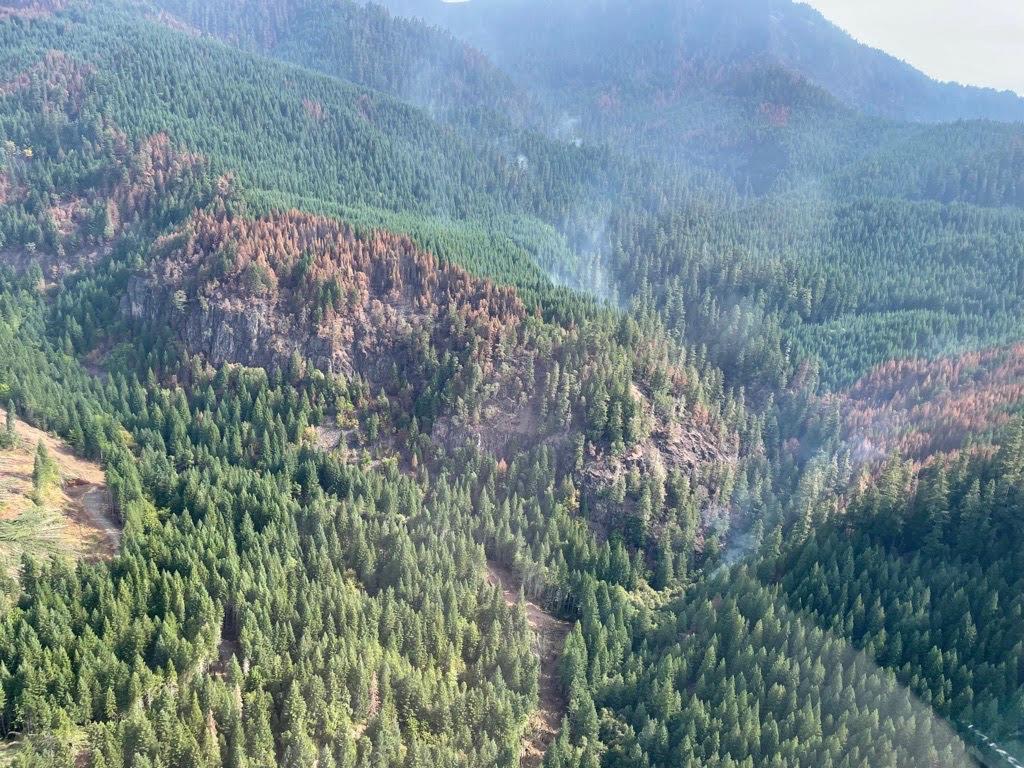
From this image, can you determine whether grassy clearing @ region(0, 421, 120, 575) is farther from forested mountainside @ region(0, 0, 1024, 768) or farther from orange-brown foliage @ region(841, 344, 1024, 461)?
orange-brown foliage @ region(841, 344, 1024, 461)

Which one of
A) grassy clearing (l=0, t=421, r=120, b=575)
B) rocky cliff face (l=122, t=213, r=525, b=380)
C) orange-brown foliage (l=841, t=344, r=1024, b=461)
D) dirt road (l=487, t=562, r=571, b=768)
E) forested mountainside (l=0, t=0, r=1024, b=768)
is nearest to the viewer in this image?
forested mountainside (l=0, t=0, r=1024, b=768)


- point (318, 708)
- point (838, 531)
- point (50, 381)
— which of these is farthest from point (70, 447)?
point (838, 531)

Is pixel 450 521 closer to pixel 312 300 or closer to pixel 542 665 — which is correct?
pixel 542 665

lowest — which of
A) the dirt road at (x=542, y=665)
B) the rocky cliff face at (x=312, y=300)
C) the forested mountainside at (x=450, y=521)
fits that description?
the dirt road at (x=542, y=665)

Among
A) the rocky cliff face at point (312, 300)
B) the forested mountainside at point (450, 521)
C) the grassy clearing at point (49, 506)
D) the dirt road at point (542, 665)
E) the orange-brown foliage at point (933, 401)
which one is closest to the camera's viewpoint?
the forested mountainside at point (450, 521)

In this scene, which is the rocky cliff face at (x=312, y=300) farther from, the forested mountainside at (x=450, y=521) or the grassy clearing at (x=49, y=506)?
the grassy clearing at (x=49, y=506)

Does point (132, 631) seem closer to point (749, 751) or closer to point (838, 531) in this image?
point (749, 751)

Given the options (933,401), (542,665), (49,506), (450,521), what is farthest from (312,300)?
(933,401)

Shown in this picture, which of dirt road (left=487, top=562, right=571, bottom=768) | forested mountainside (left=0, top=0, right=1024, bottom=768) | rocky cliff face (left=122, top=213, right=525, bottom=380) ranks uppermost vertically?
rocky cliff face (left=122, top=213, right=525, bottom=380)

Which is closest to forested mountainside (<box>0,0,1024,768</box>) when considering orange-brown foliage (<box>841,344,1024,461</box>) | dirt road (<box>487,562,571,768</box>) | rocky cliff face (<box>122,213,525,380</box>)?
dirt road (<box>487,562,571,768</box>)

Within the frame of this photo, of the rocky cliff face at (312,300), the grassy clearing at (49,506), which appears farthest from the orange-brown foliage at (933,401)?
the grassy clearing at (49,506)
